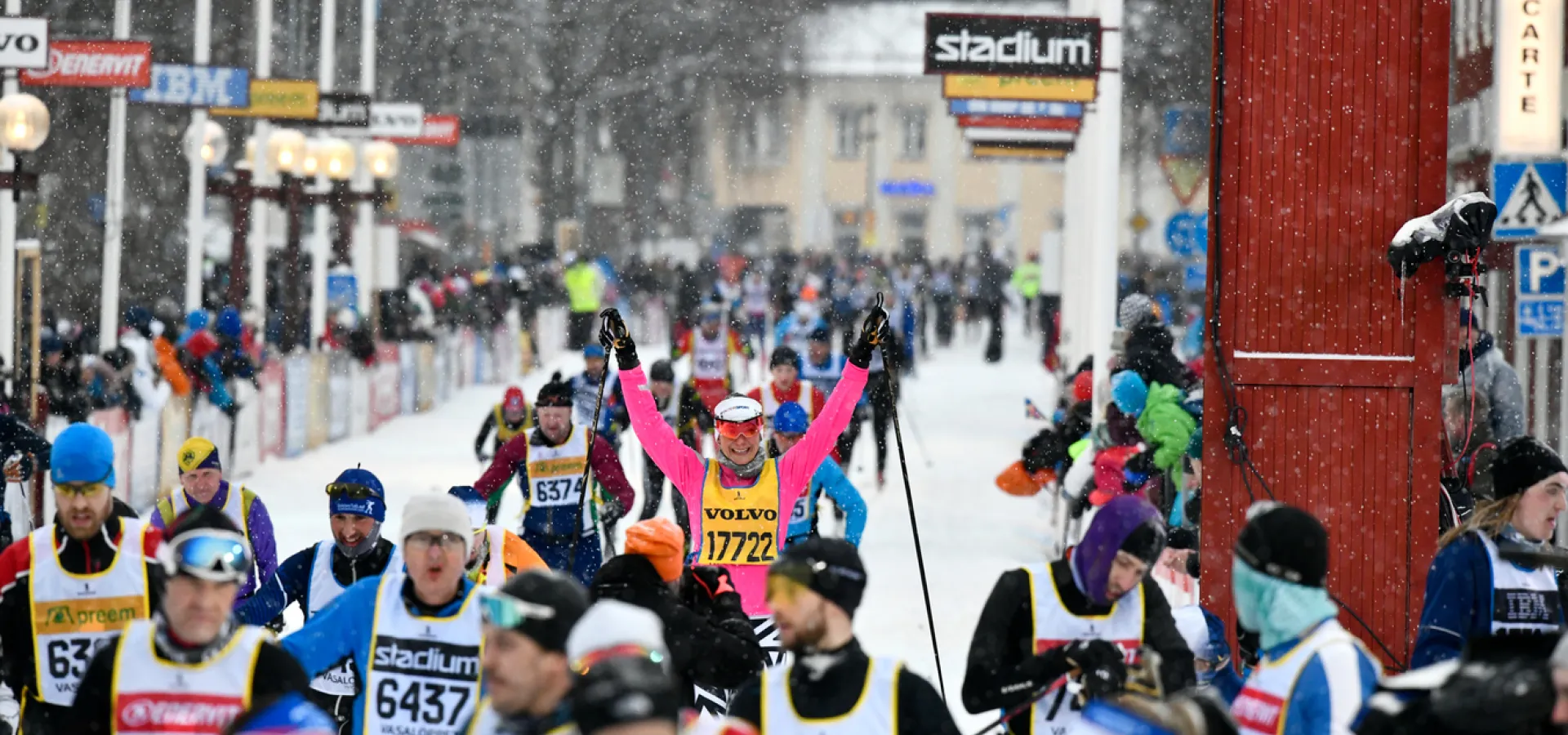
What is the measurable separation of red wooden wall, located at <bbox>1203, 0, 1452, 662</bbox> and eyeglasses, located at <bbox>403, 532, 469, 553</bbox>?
4496mm

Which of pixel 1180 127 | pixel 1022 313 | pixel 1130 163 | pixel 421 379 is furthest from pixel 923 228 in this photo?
pixel 1180 127

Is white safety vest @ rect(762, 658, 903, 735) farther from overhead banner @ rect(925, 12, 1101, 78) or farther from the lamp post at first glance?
the lamp post

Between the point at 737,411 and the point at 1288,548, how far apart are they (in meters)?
4.12

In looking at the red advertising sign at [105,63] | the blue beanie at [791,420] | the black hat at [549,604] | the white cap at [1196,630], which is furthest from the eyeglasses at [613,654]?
the red advertising sign at [105,63]

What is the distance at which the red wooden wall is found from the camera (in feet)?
29.2

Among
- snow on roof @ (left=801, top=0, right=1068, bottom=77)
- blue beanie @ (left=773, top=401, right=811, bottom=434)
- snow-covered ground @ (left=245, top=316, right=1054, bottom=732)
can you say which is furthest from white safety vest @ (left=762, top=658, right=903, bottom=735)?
snow on roof @ (left=801, top=0, right=1068, bottom=77)

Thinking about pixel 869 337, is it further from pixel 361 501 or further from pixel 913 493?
pixel 913 493

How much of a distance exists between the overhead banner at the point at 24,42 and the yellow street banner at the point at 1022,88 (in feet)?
23.2

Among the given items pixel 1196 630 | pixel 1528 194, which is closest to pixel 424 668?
pixel 1196 630

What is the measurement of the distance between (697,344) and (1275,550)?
1759 centimetres

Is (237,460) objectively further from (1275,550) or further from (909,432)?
(1275,550)

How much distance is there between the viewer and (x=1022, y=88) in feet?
59.0

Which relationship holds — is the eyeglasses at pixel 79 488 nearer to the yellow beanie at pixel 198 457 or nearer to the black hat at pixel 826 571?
the yellow beanie at pixel 198 457

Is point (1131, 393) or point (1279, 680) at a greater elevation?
point (1131, 393)
